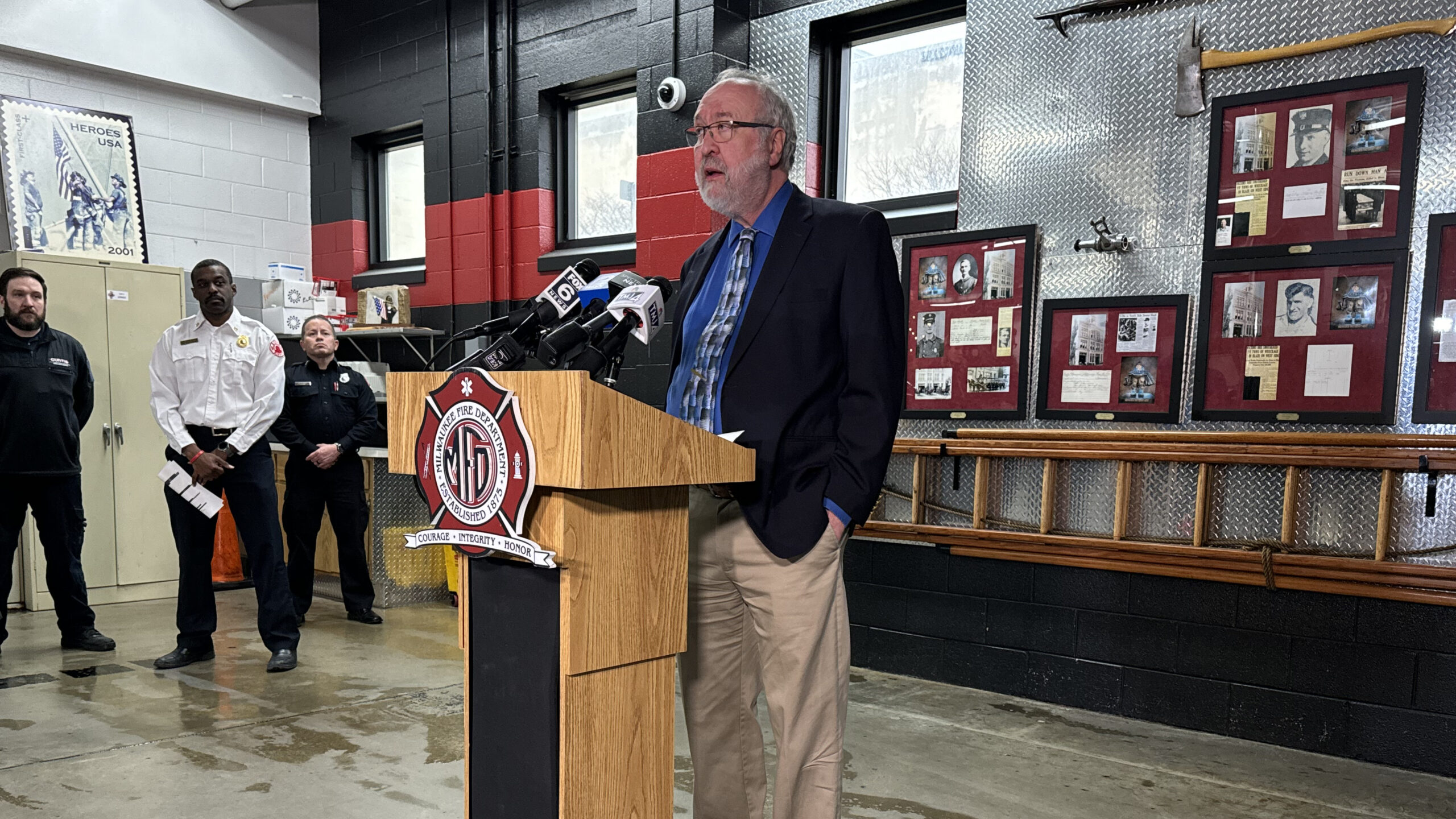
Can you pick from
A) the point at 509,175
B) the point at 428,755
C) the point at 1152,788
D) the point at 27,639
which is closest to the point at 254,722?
the point at 428,755

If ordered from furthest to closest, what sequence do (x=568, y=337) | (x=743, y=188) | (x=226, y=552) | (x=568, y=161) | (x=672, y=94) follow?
(x=226, y=552)
(x=568, y=161)
(x=672, y=94)
(x=743, y=188)
(x=568, y=337)

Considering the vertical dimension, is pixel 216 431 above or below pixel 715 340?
below

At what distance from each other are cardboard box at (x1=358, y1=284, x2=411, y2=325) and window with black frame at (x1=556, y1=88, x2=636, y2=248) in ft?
3.50

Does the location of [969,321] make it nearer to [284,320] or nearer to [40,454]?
[40,454]

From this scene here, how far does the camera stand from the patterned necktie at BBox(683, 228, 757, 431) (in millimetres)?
1674

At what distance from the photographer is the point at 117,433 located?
519cm

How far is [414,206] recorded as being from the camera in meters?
6.30

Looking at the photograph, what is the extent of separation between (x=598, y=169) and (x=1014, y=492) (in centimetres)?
295

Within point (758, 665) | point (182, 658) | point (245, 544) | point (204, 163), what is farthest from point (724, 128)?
point (204, 163)

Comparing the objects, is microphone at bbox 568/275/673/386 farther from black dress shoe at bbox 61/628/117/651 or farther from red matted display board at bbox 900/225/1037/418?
black dress shoe at bbox 61/628/117/651

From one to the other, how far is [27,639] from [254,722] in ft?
6.50

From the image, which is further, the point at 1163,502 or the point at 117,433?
the point at 117,433

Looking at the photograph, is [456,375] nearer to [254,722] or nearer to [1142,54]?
[254,722]

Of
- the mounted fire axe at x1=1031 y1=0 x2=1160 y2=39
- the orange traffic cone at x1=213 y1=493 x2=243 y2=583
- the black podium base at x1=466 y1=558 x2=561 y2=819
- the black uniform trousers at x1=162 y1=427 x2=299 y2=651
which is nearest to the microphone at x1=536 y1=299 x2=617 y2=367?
the black podium base at x1=466 y1=558 x2=561 y2=819
